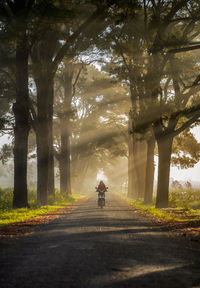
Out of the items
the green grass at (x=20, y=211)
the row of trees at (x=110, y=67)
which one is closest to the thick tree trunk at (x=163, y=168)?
the row of trees at (x=110, y=67)

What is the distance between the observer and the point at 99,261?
6.19m

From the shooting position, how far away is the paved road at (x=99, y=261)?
492 centimetres

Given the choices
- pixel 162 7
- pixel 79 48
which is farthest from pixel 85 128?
pixel 162 7

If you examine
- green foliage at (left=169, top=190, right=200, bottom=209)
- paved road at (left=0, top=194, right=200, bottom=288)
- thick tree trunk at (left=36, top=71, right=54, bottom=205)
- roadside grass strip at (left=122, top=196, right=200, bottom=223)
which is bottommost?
green foliage at (left=169, top=190, right=200, bottom=209)

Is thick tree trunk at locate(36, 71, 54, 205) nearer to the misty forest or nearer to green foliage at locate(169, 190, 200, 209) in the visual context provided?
the misty forest

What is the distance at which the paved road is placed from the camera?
4918 mm

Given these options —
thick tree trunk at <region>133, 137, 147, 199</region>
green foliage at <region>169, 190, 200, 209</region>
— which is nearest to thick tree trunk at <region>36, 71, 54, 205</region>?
green foliage at <region>169, 190, 200, 209</region>

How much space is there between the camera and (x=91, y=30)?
2353 centimetres

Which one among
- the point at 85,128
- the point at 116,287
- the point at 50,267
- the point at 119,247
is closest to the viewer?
the point at 116,287

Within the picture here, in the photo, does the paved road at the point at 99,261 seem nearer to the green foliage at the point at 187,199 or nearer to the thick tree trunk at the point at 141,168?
the green foliage at the point at 187,199

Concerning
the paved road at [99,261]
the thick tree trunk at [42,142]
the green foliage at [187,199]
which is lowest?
the green foliage at [187,199]

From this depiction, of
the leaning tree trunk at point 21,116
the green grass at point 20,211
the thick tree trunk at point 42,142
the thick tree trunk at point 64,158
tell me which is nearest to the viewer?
the green grass at point 20,211

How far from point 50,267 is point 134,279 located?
4.62ft

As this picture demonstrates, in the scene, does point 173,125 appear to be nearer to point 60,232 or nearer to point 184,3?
point 184,3
